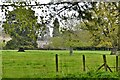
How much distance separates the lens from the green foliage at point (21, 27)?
628 centimetres

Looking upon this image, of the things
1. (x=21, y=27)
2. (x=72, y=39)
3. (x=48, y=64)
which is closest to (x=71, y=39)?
(x=72, y=39)

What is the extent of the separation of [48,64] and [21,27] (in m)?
0.42

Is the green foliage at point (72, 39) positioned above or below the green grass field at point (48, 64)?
above

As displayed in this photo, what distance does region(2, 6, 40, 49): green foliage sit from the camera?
20.6 ft

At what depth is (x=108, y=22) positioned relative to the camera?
6344 mm

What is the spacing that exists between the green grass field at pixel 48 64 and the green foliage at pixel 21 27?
0.08 metres

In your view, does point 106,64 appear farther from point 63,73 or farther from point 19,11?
point 19,11

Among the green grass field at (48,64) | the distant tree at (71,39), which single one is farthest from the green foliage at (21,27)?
the distant tree at (71,39)

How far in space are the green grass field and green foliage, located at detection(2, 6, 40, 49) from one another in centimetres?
8

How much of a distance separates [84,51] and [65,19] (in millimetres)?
335

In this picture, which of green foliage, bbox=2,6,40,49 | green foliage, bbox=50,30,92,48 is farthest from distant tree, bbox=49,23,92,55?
green foliage, bbox=2,6,40,49

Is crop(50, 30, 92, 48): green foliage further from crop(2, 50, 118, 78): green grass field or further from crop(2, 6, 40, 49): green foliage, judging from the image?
crop(2, 6, 40, 49): green foliage

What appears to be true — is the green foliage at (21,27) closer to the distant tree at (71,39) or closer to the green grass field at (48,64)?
the green grass field at (48,64)

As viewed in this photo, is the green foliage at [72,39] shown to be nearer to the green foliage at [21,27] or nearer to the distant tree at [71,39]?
the distant tree at [71,39]
